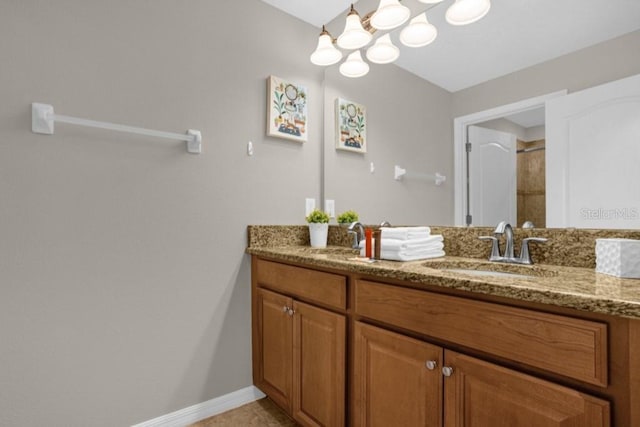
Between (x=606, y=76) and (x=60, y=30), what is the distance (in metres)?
2.01

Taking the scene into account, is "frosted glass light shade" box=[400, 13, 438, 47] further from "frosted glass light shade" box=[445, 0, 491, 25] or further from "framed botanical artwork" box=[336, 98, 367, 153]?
"framed botanical artwork" box=[336, 98, 367, 153]

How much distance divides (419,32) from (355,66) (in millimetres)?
456

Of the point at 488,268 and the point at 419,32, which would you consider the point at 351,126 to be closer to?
the point at 419,32

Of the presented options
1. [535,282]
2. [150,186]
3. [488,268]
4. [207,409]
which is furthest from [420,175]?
[207,409]

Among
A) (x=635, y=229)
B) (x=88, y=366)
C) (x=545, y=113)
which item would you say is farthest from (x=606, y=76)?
(x=88, y=366)

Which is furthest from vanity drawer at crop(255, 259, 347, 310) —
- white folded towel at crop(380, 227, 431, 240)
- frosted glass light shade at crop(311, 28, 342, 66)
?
frosted glass light shade at crop(311, 28, 342, 66)

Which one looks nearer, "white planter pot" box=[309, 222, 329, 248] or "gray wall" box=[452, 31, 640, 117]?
"gray wall" box=[452, 31, 640, 117]

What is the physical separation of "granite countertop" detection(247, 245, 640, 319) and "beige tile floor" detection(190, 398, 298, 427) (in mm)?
927

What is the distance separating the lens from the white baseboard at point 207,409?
161 centimetres

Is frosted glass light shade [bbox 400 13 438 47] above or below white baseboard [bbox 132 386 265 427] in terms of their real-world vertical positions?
above

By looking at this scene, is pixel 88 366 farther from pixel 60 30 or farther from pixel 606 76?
pixel 606 76

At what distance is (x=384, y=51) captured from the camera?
184 centimetres

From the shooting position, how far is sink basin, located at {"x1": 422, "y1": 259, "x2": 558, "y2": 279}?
113cm

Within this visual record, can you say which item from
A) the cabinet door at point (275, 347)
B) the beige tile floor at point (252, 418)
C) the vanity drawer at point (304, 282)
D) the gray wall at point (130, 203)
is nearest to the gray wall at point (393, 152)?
the gray wall at point (130, 203)
